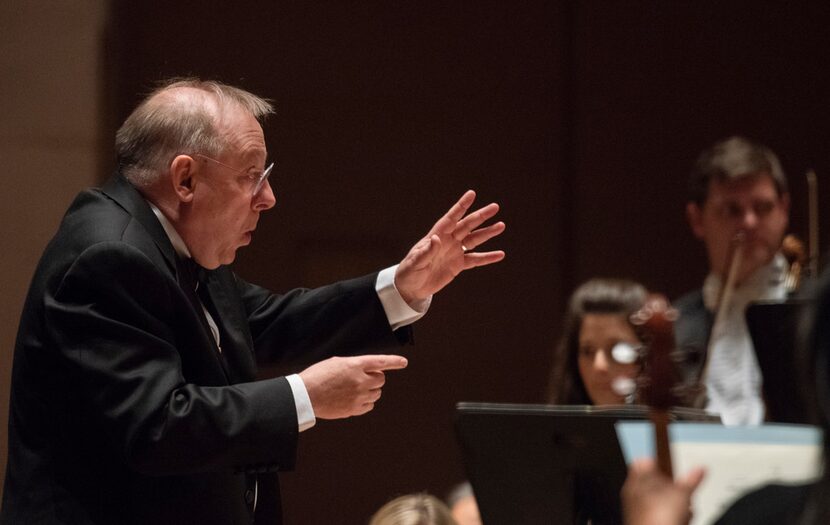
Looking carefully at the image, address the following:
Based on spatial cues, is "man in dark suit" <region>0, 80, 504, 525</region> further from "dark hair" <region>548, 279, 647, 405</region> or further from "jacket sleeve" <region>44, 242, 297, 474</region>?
"dark hair" <region>548, 279, 647, 405</region>

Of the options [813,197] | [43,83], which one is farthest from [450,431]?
[43,83]

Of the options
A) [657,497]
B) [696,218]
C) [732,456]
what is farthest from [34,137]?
[657,497]

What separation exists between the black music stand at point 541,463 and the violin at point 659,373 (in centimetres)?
27

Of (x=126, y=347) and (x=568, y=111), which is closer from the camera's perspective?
(x=126, y=347)

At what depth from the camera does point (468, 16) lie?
4.31m

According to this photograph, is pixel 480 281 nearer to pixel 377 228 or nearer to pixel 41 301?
pixel 377 228

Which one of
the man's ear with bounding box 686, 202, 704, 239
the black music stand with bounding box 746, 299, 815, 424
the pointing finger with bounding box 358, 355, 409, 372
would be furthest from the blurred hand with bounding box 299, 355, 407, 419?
the man's ear with bounding box 686, 202, 704, 239

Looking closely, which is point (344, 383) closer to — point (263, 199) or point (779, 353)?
point (263, 199)

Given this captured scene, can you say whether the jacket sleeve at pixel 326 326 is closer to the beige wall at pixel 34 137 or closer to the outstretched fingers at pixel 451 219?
the outstretched fingers at pixel 451 219

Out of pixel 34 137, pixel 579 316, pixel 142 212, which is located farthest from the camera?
pixel 34 137

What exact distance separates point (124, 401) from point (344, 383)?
1.21 ft

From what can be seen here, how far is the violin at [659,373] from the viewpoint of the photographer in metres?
1.59

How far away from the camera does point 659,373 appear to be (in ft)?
5.72

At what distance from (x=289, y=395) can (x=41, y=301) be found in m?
0.46
